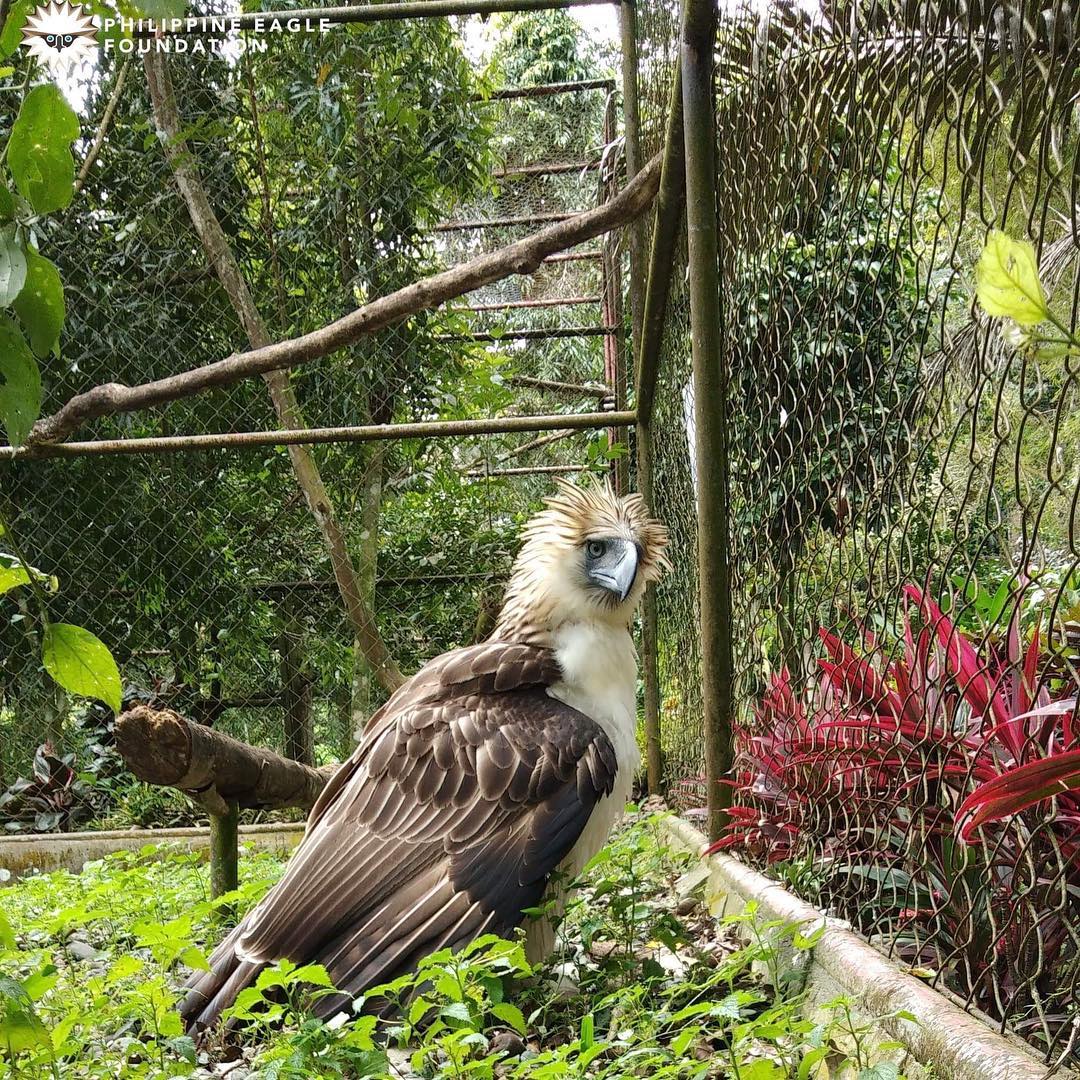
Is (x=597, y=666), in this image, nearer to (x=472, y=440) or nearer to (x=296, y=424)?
(x=296, y=424)

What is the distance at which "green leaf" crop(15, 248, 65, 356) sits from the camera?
1.00 metres

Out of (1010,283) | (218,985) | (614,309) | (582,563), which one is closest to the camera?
(1010,283)

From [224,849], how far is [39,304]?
108 inches

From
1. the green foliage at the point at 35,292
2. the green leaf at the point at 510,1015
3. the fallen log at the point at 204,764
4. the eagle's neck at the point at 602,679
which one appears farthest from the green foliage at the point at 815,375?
the fallen log at the point at 204,764

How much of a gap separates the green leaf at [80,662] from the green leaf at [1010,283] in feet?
2.89

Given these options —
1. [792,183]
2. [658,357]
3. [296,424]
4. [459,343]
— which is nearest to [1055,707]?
[792,183]

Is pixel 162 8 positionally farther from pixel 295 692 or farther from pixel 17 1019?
pixel 295 692

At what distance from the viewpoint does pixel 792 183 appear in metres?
2.58

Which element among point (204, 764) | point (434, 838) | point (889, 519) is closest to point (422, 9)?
point (204, 764)

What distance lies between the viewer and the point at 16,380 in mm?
992

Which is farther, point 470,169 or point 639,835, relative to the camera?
point 470,169

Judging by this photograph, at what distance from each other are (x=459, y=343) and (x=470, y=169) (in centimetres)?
98

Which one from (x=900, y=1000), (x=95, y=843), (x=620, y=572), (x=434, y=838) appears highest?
(x=620, y=572)

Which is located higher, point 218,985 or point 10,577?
point 10,577
